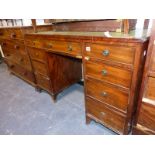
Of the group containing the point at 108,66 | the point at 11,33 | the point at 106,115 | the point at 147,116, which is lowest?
the point at 106,115

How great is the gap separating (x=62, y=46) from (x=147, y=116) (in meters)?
0.92

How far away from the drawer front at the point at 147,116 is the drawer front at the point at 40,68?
1210mm

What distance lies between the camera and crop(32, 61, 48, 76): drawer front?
1699mm

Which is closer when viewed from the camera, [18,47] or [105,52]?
[105,52]

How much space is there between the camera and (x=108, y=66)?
956 millimetres

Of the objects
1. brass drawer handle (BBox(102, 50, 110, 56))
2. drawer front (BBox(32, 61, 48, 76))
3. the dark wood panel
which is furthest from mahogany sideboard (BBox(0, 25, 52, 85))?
brass drawer handle (BBox(102, 50, 110, 56))

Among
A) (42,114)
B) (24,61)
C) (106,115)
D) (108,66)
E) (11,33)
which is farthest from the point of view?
(24,61)

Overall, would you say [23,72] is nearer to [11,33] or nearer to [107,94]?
[11,33]

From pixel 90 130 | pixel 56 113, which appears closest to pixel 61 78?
pixel 56 113

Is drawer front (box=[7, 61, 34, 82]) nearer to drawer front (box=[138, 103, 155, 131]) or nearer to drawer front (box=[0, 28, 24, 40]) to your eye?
drawer front (box=[0, 28, 24, 40])

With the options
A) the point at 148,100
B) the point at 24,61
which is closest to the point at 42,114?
the point at 24,61

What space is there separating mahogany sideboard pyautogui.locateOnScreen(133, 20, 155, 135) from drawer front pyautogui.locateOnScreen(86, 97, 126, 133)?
0.13 meters
